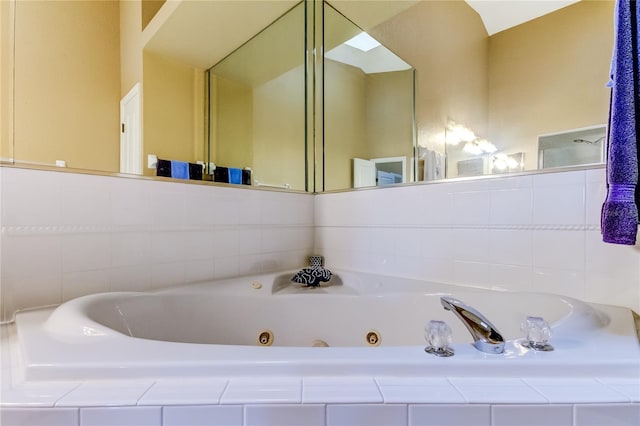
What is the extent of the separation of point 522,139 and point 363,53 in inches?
48.2

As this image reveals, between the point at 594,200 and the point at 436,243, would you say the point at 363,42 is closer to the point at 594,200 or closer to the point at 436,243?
the point at 436,243

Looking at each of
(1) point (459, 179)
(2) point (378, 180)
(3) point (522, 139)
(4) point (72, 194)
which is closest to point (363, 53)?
(2) point (378, 180)

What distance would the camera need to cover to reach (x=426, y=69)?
→ 2.06m

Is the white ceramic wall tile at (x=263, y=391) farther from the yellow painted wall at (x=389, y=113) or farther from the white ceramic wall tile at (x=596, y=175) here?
the yellow painted wall at (x=389, y=113)

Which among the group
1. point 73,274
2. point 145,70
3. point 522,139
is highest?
point 145,70

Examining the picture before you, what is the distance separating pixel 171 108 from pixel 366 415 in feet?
5.21

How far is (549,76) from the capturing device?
1593mm

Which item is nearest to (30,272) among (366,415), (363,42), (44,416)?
(44,416)

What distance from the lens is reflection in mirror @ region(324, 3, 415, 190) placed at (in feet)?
6.48

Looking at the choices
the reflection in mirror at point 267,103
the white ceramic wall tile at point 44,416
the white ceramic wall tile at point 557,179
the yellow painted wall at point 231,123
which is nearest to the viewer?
the white ceramic wall tile at point 44,416

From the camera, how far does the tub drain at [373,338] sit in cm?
115

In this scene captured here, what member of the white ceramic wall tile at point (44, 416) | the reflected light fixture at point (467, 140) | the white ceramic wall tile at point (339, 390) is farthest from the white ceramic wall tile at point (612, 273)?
→ the white ceramic wall tile at point (44, 416)

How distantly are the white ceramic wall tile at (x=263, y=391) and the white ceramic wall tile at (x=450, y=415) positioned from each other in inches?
6.7

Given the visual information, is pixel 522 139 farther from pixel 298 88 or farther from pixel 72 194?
pixel 72 194
